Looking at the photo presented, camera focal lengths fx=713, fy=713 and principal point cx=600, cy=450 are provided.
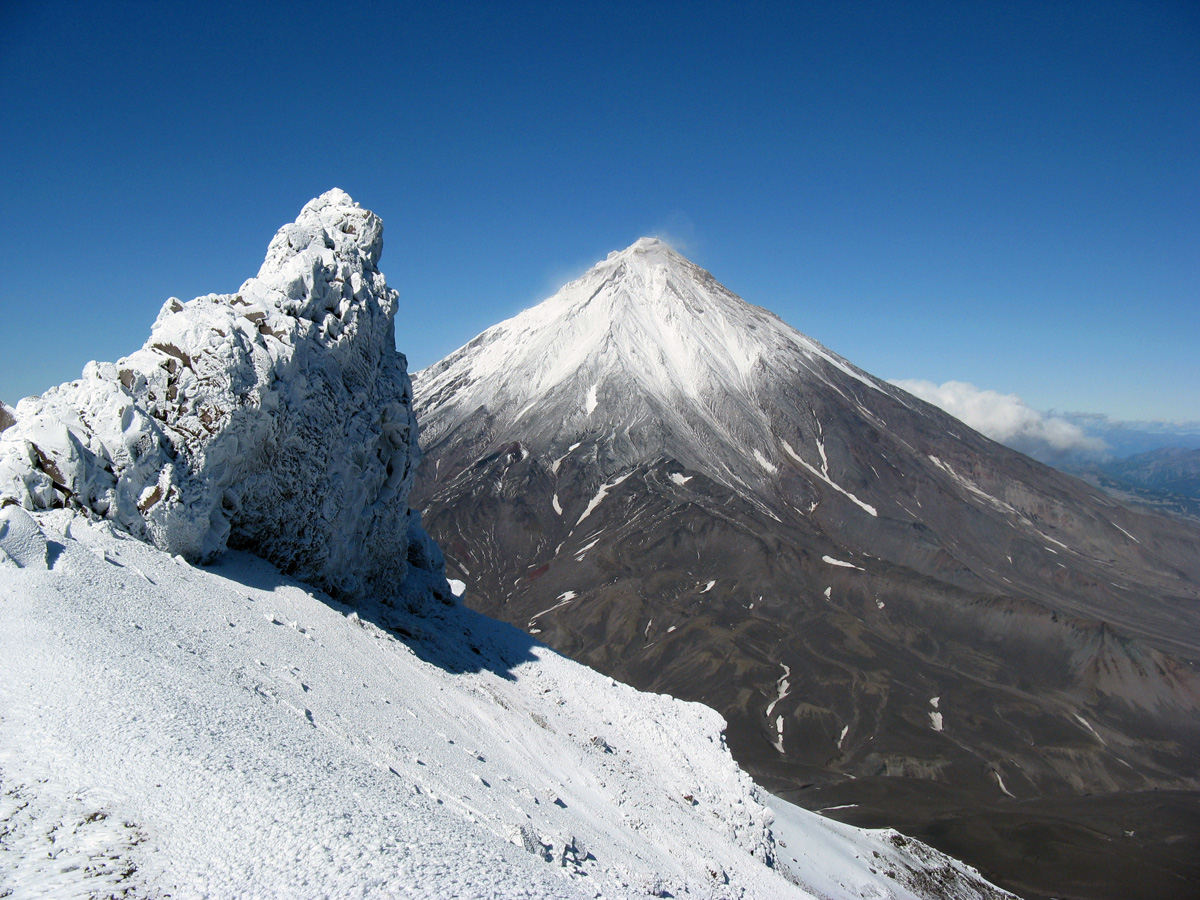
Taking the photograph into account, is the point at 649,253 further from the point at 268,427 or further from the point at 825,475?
the point at 268,427

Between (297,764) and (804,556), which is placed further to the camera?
(804,556)

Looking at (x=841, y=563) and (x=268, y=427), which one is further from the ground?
(x=268, y=427)

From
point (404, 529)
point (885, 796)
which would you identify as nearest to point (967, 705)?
point (885, 796)

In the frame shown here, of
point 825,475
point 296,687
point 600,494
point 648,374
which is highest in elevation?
point 648,374

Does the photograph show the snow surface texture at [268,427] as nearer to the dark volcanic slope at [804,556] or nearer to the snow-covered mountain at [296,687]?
the snow-covered mountain at [296,687]

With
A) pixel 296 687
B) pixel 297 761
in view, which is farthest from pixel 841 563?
pixel 297 761

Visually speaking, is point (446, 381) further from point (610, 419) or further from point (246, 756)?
point (246, 756)

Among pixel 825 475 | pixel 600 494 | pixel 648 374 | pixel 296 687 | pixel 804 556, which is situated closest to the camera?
pixel 296 687
